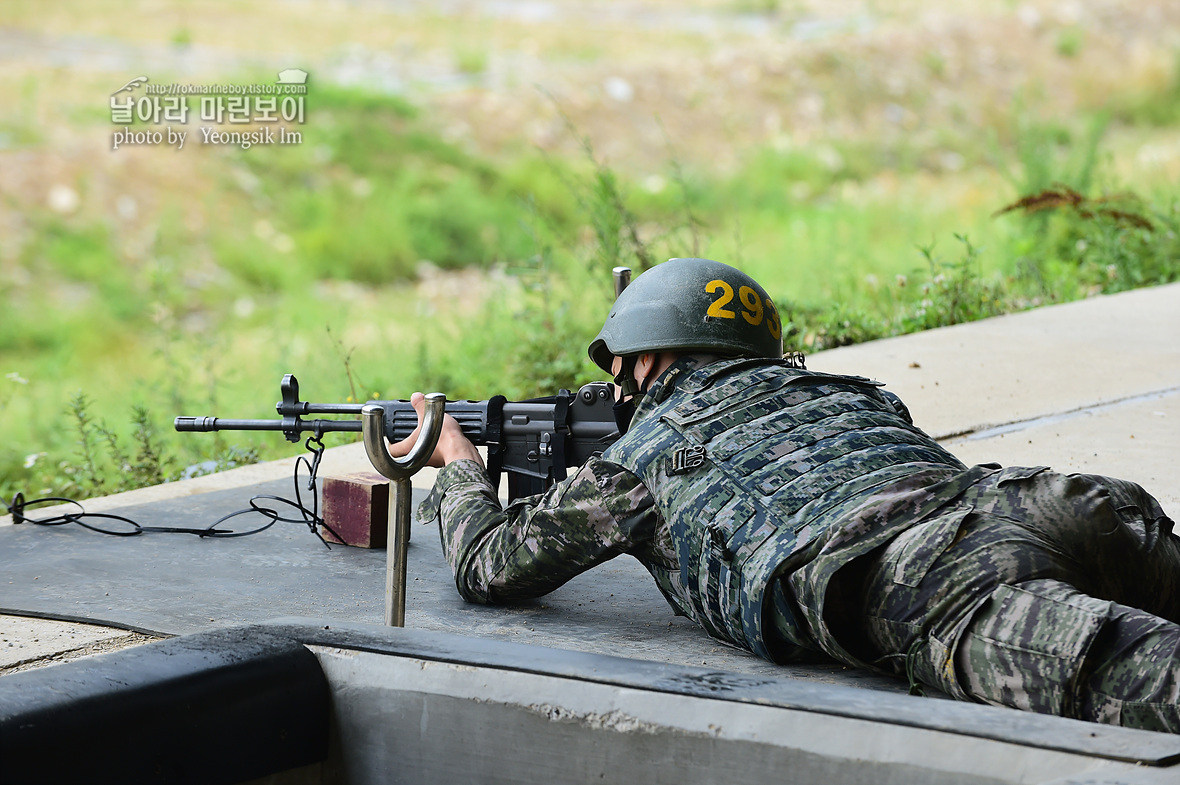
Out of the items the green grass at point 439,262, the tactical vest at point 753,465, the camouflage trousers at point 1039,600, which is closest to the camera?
the camouflage trousers at point 1039,600

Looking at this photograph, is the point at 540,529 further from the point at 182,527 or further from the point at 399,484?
the point at 182,527

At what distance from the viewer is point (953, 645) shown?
2.14 metres

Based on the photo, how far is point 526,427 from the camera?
127 inches

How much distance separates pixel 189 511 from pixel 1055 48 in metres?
22.7

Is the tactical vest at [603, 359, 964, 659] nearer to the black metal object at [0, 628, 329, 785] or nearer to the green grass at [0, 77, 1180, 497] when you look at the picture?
the black metal object at [0, 628, 329, 785]

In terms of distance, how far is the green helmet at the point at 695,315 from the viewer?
2.75m

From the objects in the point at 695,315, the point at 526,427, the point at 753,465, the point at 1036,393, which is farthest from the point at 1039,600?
the point at 1036,393

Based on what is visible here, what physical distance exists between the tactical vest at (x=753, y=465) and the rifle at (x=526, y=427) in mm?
460

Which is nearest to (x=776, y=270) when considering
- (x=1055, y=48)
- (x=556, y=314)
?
(x=556, y=314)

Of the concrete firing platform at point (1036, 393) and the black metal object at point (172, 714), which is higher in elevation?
the concrete firing platform at point (1036, 393)

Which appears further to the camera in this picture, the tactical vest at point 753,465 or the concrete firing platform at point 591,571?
the concrete firing platform at point 591,571

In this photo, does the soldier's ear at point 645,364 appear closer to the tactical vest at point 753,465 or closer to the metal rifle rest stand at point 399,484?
the tactical vest at point 753,465

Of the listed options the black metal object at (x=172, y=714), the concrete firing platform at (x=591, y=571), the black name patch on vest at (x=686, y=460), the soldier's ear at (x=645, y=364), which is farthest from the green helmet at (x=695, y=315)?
the black metal object at (x=172, y=714)

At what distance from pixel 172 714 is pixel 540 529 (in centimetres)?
104
